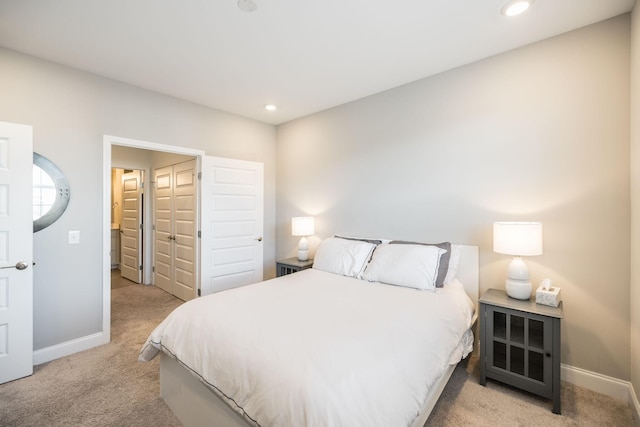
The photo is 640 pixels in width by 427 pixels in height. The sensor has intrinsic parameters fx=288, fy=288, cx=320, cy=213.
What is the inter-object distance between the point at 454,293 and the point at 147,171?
493cm

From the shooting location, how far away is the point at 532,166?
7.54ft

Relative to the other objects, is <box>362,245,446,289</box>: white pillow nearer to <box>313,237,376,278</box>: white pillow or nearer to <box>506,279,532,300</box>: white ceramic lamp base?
<box>313,237,376,278</box>: white pillow

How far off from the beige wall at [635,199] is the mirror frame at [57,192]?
4.32m

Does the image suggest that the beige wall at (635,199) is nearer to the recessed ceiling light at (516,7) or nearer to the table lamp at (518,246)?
the table lamp at (518,246)

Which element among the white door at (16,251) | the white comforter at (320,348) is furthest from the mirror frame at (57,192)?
the white comforter at (320,348)

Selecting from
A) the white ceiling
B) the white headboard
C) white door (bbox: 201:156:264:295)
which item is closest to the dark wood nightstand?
the white headboard

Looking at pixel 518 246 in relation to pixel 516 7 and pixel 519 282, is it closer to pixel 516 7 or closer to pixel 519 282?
pixel 519 282

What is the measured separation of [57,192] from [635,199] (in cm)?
440

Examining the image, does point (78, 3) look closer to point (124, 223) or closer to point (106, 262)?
point (106, 262)

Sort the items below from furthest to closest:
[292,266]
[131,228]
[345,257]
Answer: [131,228] → [292,266] → [345,257]

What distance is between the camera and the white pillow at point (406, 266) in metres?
2.38

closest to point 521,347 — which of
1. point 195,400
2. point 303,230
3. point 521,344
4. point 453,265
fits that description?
point 521,344

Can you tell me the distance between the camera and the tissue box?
201cm

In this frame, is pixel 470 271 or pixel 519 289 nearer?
pixel 519 289
